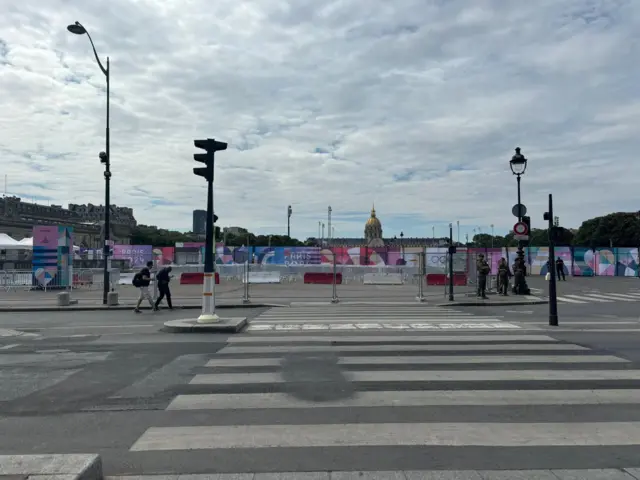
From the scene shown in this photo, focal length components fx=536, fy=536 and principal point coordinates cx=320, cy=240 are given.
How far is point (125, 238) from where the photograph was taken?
117312 mm

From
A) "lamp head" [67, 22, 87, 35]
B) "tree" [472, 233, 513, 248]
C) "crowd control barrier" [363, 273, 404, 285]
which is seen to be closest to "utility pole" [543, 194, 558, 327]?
"lamp head" [67, 22, 87, 35]

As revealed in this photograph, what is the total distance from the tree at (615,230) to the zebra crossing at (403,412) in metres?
96.7

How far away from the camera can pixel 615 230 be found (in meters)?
97.6

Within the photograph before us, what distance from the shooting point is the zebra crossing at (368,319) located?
13.4 meters

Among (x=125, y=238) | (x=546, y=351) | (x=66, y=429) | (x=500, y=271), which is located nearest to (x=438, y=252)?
(x=500, y=271)

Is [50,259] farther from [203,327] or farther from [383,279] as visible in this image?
[203,327]

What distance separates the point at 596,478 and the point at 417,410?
2.11 meters

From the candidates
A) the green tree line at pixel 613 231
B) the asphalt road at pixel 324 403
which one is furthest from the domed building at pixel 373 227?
the asphalt road at pixel 324 403

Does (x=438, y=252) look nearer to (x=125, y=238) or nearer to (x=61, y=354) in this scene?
(x=61, y=354)

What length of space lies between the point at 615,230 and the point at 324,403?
106 m

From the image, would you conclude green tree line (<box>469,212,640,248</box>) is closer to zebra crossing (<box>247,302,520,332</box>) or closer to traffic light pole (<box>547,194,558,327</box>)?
zebra crossing (<box>247,302,520,332</box>)

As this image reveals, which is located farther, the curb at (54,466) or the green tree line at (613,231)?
the green tree line at (613,231)

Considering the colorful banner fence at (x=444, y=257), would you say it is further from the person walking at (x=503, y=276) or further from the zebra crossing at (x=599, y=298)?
the person walking at (x=503, y=276)

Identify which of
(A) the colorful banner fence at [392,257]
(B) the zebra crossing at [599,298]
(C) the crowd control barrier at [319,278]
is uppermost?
(A) the colorful banner fence at [392,257]
